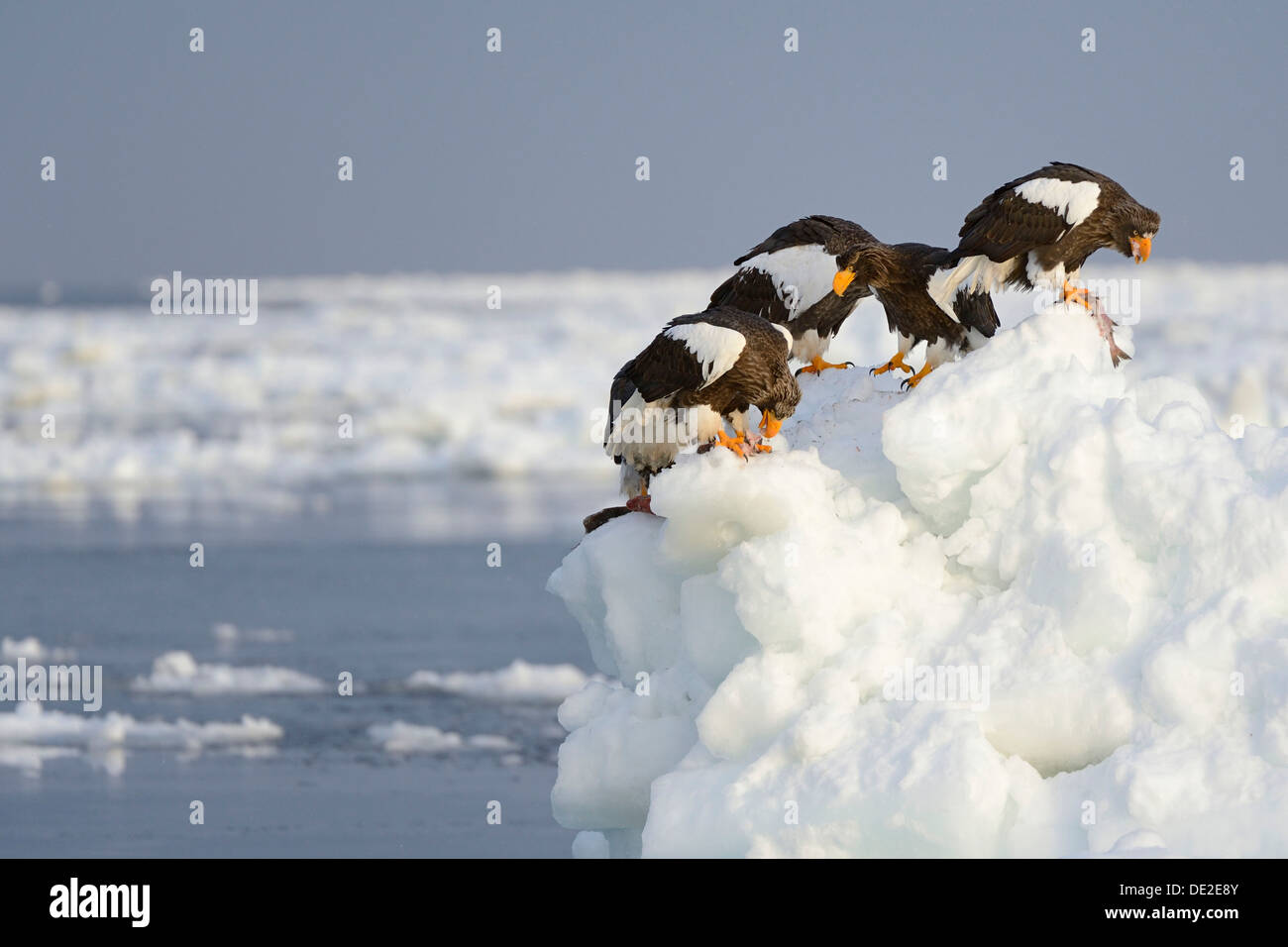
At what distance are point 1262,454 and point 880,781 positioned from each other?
1703 mm

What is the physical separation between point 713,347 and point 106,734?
6905 mm

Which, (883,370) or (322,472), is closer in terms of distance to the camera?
(883,370)

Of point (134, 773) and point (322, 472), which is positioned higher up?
point (322, 472)

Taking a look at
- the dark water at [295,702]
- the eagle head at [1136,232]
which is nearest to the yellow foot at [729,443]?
the eagle head at [1136,232]

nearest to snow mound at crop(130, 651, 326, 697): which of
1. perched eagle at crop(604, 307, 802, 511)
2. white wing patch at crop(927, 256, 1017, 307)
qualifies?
perched eagle at crop(604, 307, 802, 511)

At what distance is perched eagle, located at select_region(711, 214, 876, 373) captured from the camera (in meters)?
8.59

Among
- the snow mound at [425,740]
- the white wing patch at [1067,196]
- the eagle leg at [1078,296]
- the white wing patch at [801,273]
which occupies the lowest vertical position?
the snow mound at [425,740]

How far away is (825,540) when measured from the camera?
635 cm

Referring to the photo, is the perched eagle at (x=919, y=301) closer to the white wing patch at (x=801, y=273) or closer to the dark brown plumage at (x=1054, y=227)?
Result: the dark brown plumage at (x=1054, y=227)

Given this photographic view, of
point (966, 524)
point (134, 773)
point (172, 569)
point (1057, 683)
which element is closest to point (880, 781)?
point (1057, 683)

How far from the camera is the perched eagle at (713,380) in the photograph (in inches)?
280

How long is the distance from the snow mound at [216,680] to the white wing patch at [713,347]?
762 cm

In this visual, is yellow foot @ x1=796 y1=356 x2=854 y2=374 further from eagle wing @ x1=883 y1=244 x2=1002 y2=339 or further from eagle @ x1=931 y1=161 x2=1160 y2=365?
eagle @ x1=931 y1=161 x2=1160 y2=365

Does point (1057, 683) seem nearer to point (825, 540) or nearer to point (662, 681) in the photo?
point (825, 540)
